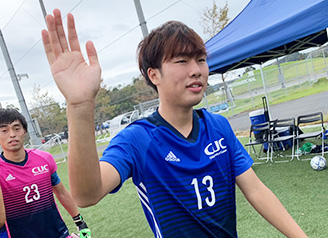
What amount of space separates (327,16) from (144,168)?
3789 mm

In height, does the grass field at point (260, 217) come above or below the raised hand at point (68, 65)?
below

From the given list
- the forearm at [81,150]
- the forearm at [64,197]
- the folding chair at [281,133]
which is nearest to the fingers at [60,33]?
the forearm at [81,150]

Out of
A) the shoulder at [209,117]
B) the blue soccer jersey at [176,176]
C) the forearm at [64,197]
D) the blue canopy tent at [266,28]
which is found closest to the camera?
A: the blue soccer jersey at [176,176]

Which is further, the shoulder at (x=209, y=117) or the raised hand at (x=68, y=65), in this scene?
the shoulder at (x=209, y=117)

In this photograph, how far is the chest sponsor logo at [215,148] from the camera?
127 cm

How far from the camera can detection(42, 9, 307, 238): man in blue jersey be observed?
1.15 metres

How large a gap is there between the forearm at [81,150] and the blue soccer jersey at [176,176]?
0.70ft

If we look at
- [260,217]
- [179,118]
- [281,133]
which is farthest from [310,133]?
[179,118]

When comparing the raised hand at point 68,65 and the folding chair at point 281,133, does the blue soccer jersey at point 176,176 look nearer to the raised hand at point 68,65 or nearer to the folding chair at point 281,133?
the raised hand at point 68,65

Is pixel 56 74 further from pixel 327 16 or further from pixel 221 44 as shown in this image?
pixel 221 44

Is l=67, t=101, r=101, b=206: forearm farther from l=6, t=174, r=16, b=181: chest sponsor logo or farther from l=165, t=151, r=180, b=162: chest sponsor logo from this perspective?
l=6, t=174, r=16, b=181: chest sponsor logo

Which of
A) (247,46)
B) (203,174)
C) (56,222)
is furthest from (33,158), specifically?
(247,46)

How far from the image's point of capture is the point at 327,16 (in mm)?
3627

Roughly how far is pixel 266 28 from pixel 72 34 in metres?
4.27
